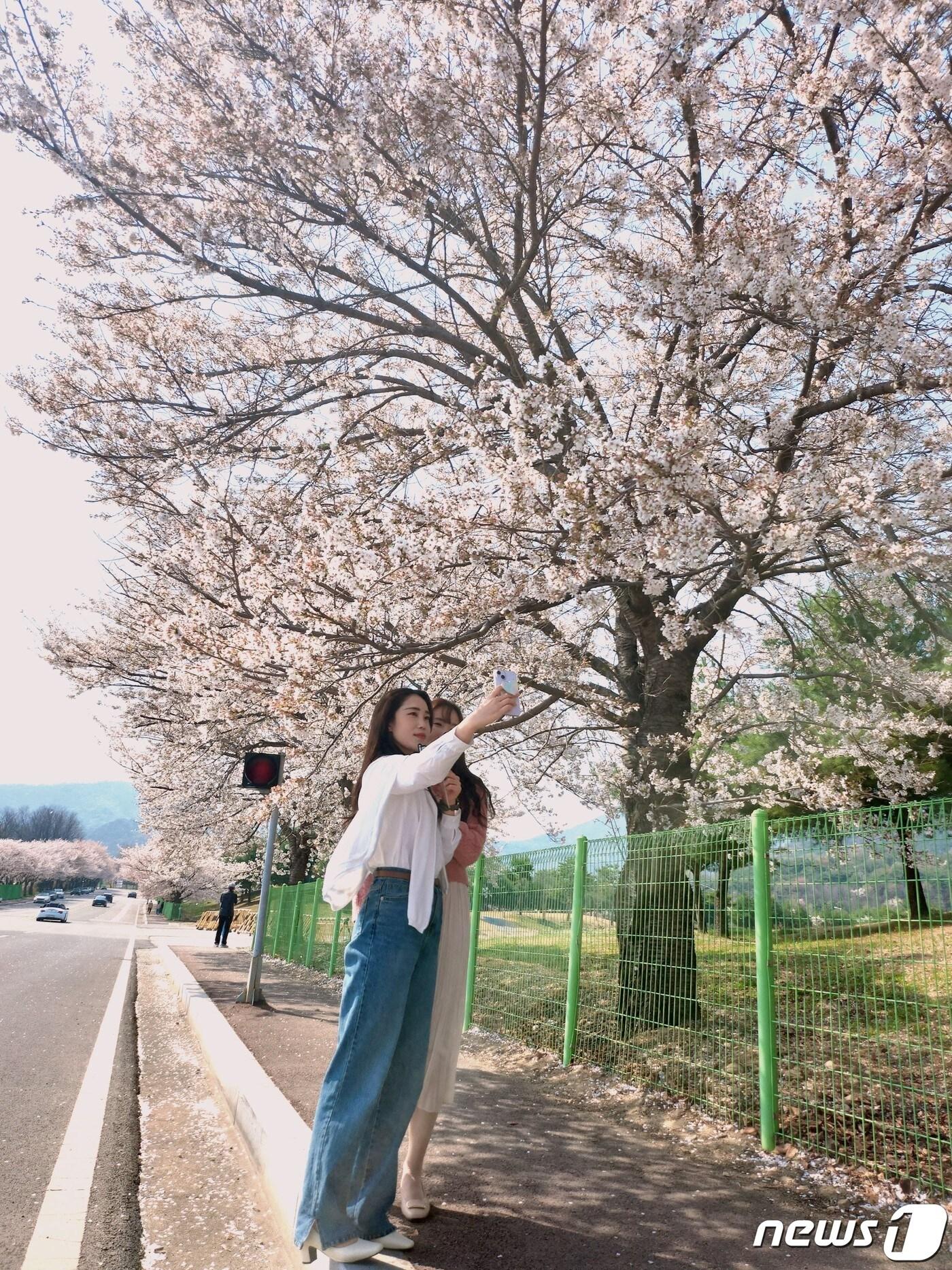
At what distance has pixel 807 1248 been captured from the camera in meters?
3.45

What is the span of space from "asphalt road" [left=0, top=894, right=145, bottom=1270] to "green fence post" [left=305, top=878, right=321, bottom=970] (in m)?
3.48

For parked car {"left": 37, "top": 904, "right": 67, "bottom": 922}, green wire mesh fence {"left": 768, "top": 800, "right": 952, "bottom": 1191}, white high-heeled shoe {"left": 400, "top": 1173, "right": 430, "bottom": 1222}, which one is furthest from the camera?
parked car {"left": 37, "top": 904, "right": 67, "bottom": 922}

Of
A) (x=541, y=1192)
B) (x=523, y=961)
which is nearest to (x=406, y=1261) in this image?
(x=541, y=1192)

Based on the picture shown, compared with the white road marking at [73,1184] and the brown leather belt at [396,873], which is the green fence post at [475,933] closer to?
the white road marking at [73,1184]

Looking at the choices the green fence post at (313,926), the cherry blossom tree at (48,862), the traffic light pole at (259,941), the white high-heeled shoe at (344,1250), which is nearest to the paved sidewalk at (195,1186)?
the white high-heeled shoe at (344,1250)

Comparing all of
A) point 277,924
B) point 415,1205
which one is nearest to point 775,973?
point 415,1205

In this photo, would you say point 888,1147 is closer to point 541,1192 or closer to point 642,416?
point 541,1192

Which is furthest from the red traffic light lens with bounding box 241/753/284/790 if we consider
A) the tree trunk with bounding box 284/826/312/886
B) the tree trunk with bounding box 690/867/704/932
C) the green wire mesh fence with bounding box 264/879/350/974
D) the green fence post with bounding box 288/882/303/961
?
the tree trunk with bounding box 284/826/312/886

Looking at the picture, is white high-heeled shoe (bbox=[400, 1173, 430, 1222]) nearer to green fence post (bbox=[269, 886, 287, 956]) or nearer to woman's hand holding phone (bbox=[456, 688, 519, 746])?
woman's hand holding phone (bbox=[456, 688, 519, 746])

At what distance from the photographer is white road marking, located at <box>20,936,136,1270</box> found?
130 inches

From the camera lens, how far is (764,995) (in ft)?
15.7

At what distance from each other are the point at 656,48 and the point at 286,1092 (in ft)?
27.7

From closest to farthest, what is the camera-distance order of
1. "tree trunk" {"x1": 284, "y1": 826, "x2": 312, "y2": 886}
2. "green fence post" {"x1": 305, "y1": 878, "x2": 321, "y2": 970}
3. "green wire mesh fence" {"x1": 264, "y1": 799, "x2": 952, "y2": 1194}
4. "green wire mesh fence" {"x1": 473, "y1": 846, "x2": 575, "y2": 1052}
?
"green wire mesh fence" {"x1": 264, "y1": 799, "x2": 952, "y2": 1194}, "green wire mesh fence" {"x1": 473, "y1": 846, "x2": 575, "y2": 1052}, "green fence post" {"x1": 305, "y1": 878, "x2": 321, "y2": 970}, "tree trunk" {"x1": 284, "y1": 826, "x2": 312, "y2": 886}

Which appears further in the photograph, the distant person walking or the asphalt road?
the distant person walking
